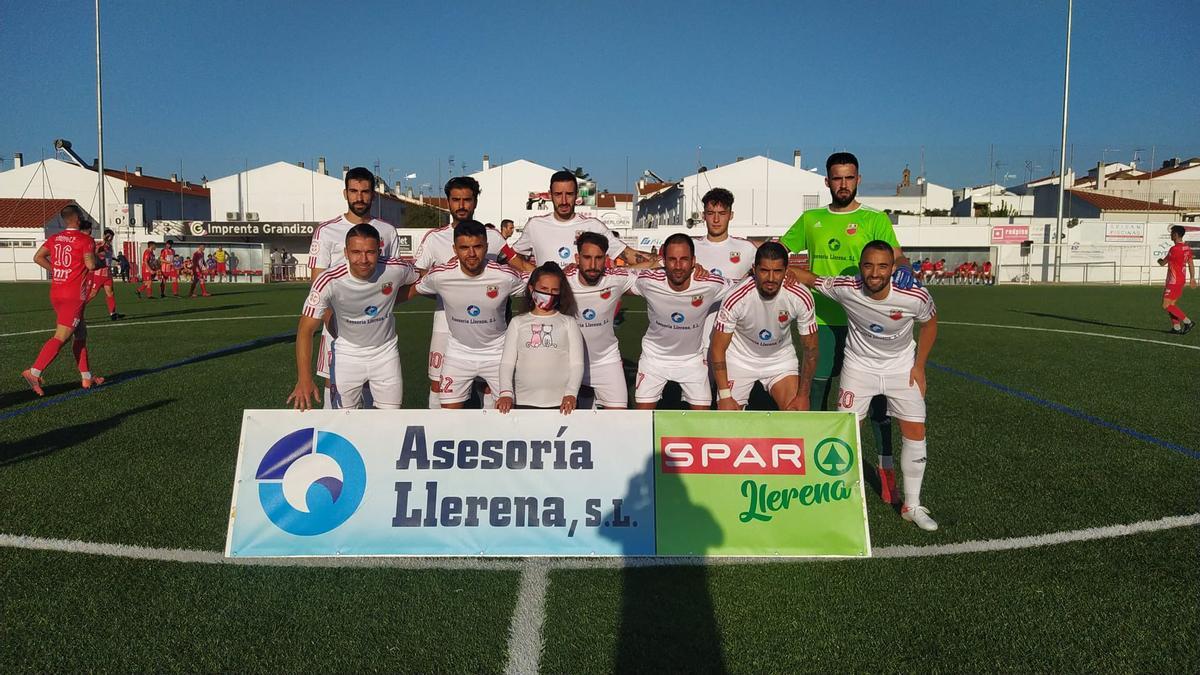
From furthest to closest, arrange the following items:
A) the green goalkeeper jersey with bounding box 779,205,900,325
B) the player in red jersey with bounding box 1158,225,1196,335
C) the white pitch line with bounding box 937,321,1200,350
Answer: the player in red jersey with bounding box 1158,225,1196,335 → the white pitch line with bounding box 937,321,1200,350 → the green goalkeeper jersey with bounding box 779,205,900,325

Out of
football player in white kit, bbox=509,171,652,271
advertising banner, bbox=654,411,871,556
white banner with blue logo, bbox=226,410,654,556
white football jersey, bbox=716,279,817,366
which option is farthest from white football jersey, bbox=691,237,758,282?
white banner with blue logo, bbox=226,410,654,556

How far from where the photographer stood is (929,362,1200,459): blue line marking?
702 cm

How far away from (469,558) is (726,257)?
11.7 feet

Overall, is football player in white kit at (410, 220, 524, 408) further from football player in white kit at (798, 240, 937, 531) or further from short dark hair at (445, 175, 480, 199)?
football player in white kit at (798, 240, 937, 531)

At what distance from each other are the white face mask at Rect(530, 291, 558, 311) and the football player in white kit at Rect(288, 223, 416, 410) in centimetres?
118

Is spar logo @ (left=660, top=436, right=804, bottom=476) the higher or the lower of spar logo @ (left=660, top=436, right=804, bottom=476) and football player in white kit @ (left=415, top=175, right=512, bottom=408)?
the lower

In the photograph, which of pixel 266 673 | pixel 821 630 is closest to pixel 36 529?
pixel 266 673

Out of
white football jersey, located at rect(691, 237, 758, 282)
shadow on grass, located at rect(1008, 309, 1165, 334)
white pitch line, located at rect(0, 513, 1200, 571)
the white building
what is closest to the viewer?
white pitch line, located at rect(0, 513, 1200, 571)

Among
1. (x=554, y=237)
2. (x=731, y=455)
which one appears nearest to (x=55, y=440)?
(x=554, y=237)

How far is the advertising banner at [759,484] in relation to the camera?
4.56 m

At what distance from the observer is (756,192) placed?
5334 cm

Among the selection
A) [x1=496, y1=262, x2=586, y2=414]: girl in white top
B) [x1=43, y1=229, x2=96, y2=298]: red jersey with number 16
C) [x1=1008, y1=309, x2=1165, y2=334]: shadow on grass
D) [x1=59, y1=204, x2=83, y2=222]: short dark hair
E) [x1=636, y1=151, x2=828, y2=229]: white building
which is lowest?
[x1=1008, y1=309, x2=1165, y2=334]: shadow on grass

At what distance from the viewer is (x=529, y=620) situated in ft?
12.5

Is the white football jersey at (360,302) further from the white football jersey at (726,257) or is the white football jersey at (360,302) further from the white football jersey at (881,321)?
the white football jersey at (881,321)
